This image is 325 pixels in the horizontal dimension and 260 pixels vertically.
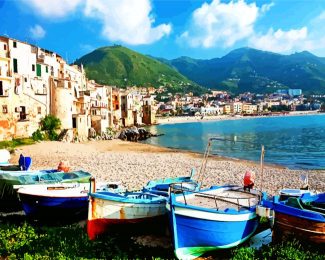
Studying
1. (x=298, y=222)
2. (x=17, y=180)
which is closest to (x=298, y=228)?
(x=298, y=222)

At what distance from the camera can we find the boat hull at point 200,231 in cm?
1073

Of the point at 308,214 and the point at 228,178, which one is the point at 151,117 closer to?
the point at 228,178

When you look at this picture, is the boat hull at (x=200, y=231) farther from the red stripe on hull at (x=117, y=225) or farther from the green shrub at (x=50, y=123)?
the green shrub at (x=50, y=123)

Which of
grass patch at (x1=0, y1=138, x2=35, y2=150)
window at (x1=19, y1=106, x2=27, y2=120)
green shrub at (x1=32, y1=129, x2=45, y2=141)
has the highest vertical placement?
window at (x1=19, y1=106, x2=27, y2=120)

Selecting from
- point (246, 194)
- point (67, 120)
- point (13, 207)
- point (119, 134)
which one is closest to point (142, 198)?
point (246, 194)

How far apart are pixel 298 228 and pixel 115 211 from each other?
6298 millimetres

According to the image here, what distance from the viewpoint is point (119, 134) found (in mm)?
76500

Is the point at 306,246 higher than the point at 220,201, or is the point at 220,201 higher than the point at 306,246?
the point at 220,201

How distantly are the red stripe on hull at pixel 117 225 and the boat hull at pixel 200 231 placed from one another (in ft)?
7.09

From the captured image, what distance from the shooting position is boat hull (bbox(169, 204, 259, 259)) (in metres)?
10.7

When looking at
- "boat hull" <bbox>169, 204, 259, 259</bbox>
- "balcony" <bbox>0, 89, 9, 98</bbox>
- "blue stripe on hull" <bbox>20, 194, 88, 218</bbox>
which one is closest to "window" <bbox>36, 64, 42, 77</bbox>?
"balcony" <bbox>0, 89, 9, 98</bbox>

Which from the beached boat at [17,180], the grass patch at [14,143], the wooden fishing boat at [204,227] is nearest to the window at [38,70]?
the grass patch at [14,143]

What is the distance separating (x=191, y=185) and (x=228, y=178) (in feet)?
→ 37.1

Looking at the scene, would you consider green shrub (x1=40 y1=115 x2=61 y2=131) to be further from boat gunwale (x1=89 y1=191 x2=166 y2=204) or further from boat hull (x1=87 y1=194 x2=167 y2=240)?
boat hull (x1=87 y1=194 x2=167 y2=240)
